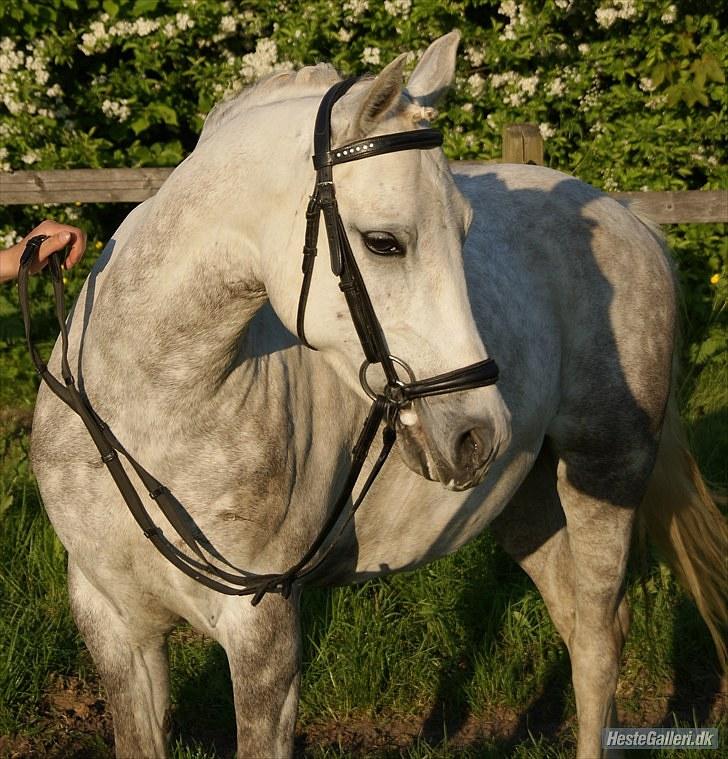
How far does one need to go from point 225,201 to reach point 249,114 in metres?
0.23

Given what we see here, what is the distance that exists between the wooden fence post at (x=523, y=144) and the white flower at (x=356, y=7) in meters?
1.73

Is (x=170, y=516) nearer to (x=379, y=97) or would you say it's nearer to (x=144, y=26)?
(x=379, y=97)

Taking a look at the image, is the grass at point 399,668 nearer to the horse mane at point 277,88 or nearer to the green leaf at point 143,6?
the horse mane at point 277,88

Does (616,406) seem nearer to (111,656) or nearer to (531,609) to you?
(531,609)

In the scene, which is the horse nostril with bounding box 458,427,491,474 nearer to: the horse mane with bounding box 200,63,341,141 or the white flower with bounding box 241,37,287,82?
the horse mane with bounding box 200,63,341,141

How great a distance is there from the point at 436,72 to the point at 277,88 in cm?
39

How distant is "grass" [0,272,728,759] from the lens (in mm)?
3791

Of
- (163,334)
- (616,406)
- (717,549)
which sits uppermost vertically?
(163,334)

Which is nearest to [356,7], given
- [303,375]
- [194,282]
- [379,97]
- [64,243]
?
[64,243]

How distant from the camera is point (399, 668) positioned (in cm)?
406

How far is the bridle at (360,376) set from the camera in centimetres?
212

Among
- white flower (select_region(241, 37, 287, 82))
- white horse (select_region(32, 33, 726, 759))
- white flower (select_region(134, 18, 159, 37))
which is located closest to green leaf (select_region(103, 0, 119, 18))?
white flower (select_region(134, 18, 159, 37))

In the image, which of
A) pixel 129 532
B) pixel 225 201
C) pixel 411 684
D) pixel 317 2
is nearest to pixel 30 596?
pixel 411 684

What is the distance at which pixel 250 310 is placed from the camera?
242 cm
